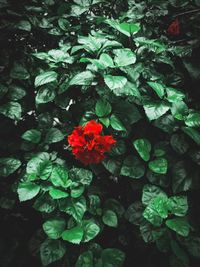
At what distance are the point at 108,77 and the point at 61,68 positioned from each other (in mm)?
308

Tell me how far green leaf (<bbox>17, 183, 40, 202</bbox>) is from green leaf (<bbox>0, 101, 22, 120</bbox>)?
12.5 inches

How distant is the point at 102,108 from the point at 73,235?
21.5 inches

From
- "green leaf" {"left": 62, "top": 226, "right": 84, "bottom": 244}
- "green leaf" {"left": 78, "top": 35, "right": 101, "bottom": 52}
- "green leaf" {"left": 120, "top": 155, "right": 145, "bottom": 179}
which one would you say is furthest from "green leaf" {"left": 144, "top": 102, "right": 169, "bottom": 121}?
"green leaf" {"left": 62, "top": 226, "right": 84, "bottom": 244}

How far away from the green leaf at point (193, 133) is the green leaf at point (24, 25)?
868mm

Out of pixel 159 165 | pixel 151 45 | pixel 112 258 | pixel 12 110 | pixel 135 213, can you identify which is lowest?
pixel 112 258

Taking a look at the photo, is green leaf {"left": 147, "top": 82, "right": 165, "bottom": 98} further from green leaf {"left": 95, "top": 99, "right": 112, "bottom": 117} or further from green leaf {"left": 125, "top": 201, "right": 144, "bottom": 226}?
green leaf {"left": 125, "top": 201, "right": 144, "bottom": 226}

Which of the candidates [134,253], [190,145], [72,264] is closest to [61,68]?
[190,145]

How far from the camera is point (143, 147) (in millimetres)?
1311

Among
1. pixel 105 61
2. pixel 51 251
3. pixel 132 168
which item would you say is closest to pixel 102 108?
pixel 105 61

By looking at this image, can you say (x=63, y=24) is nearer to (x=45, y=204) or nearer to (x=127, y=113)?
(x=127, y=113)

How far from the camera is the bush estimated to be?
4.09 feet

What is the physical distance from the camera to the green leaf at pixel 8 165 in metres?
1.33

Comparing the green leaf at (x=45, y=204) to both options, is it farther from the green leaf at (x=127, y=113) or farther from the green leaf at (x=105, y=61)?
the green leaf at (x=105, y=61)

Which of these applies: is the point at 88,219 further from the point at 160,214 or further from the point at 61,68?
the point at 61,68
